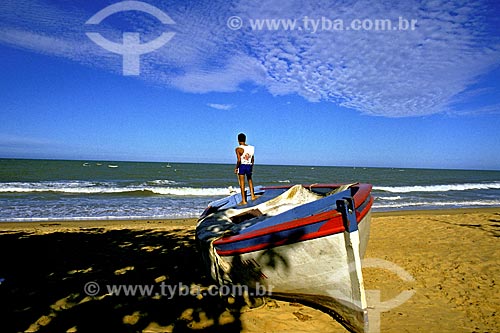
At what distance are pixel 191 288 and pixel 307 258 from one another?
2405mm

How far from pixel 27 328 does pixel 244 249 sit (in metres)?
2.95

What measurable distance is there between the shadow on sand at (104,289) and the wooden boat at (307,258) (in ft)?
2.16

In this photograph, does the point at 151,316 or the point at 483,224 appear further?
the point at 483,224

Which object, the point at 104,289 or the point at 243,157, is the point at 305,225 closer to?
the point at 104,289

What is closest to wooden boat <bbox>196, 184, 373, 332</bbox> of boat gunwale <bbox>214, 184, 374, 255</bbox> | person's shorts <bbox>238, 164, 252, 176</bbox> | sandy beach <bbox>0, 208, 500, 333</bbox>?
boat gunwale <bbox>214, 184, 374, 255</bbox>

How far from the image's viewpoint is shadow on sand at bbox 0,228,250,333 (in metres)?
3.94

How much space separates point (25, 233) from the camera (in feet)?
29.9

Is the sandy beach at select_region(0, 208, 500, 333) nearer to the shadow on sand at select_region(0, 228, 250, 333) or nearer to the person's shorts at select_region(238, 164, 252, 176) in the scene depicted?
the shadow on sand at select_region(0, 228, 250, 333)

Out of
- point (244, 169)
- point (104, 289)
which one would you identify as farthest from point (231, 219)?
point (104, 289)

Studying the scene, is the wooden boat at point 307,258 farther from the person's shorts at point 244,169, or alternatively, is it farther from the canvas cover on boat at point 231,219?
the person's shorts at point 244,169

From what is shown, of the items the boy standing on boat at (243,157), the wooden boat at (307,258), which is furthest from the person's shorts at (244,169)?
the wooden boat at (307,258)

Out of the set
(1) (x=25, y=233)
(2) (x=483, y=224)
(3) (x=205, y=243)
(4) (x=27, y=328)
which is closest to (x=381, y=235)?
(2) (x=483, y=224)

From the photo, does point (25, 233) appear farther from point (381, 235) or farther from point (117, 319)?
point (381, 235)

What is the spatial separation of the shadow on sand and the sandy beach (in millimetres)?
16
